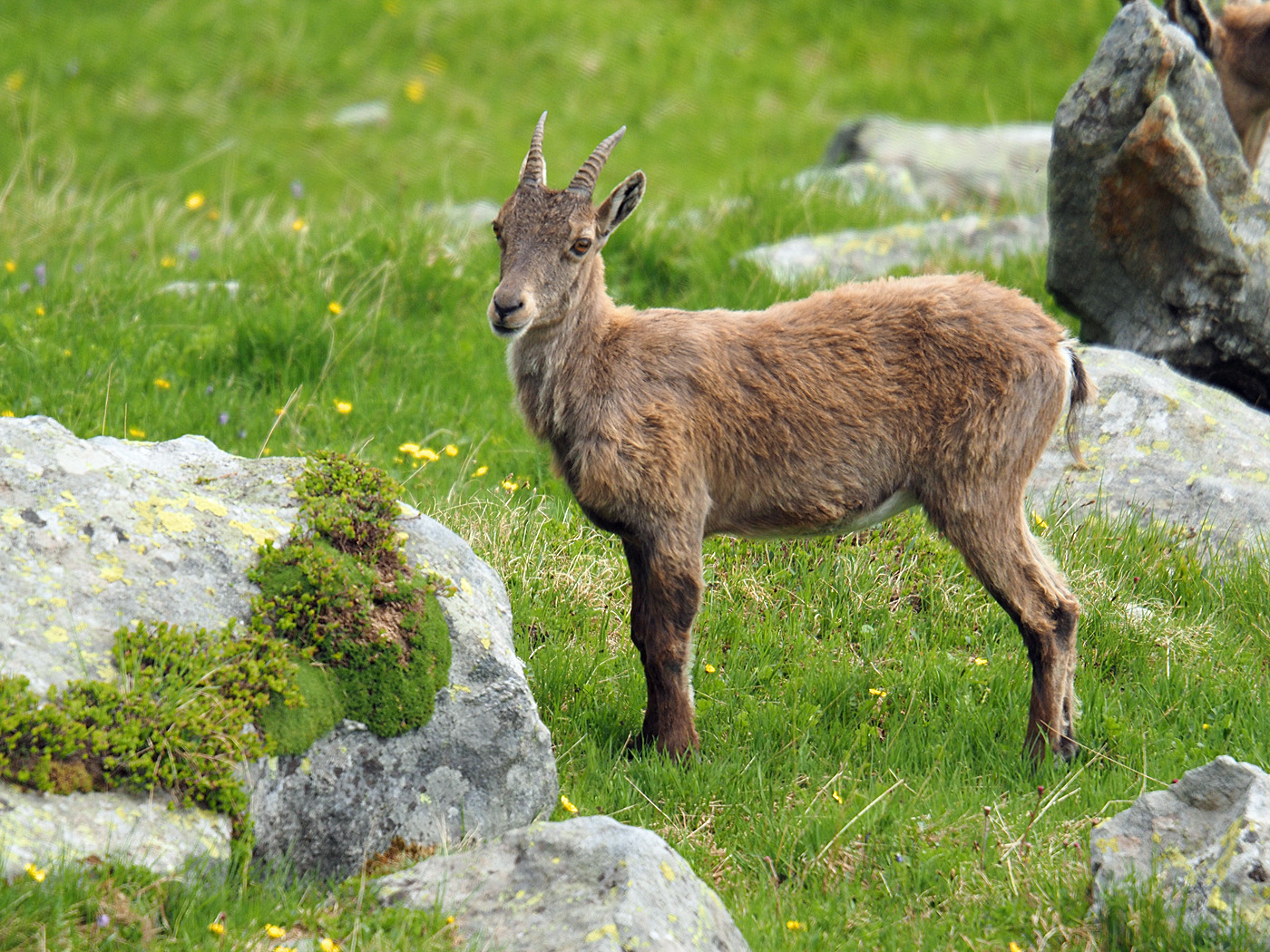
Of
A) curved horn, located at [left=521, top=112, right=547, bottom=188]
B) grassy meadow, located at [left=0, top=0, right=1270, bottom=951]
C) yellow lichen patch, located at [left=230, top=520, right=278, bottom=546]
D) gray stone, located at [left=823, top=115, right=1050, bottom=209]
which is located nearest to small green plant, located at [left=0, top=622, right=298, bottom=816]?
grassy meadow, located at [left=0, top=0, right=1270, bottom=951]

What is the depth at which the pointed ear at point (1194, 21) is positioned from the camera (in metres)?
8.21

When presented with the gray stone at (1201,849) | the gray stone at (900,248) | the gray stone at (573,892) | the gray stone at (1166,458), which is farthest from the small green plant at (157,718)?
the gray stone at (900,248)

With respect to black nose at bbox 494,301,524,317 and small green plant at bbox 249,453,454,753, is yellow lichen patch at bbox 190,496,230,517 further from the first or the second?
black nose at bbox 494,301,524,317

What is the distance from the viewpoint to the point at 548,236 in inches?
203

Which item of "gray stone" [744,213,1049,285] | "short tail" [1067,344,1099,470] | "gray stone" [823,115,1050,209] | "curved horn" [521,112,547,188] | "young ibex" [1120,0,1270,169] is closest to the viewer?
"curved horn" [521,112,547,188]

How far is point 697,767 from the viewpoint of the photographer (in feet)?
16.4

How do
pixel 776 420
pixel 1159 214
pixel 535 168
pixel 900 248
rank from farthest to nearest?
pixel 900 248 < pixel 1159 214 < pixel 776 420 < pixel 535 168

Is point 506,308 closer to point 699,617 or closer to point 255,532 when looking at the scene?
point 255,532

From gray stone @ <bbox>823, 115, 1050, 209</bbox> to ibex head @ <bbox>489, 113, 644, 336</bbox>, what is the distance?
9.97 meters

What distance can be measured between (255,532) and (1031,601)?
3157mm

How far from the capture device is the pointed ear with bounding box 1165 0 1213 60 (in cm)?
821

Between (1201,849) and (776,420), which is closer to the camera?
(1201,849)

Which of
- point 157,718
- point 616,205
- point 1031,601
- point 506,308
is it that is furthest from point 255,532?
point 1031,601

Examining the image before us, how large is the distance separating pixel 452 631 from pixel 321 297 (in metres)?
4.83
